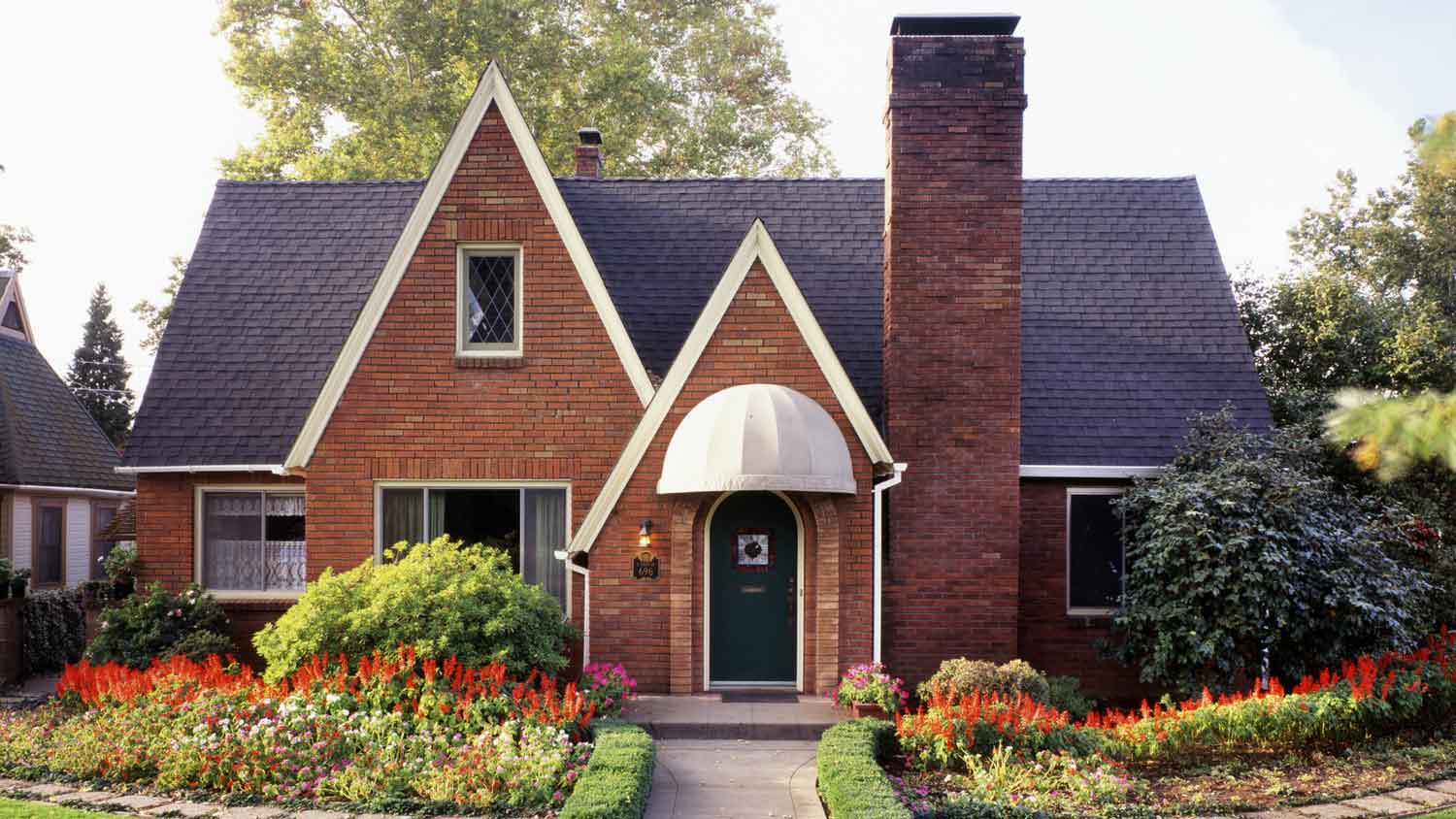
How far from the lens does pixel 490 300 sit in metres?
15.0

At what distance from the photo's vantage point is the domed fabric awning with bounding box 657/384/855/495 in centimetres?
1251

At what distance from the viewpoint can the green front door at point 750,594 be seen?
13.9 meters

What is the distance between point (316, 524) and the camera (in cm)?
1445

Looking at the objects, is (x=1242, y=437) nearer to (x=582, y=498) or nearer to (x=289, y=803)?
(x=582, y=498)

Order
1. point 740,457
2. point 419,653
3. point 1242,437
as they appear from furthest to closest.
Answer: point 1242,437
point 740,457
point 419,653

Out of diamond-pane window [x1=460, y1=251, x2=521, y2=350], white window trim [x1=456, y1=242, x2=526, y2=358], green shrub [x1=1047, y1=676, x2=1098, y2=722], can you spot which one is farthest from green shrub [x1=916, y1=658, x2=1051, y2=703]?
diamond-pane window [x1=460, y1=251, x2=521, y2=350]

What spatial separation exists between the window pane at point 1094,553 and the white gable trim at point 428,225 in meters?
5.96

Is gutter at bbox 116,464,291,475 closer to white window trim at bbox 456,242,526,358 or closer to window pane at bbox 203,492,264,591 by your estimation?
window pane at bbox 203,492,264,591

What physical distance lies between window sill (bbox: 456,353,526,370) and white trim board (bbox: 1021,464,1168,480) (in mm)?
6683

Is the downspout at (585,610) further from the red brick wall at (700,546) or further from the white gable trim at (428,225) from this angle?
the white gable trim at (428,225)

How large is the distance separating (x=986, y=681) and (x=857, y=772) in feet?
9.37

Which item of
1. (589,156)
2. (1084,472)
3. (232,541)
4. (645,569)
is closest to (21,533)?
(232,541)

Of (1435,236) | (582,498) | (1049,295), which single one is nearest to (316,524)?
(582,498)

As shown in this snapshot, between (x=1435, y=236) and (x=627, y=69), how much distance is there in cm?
2051
